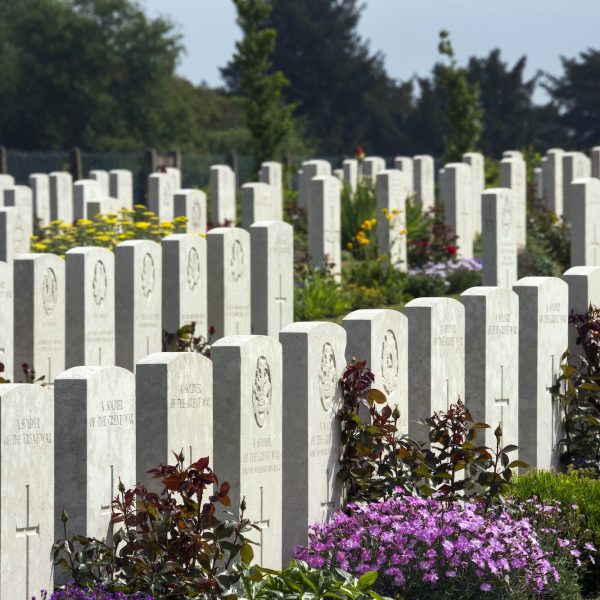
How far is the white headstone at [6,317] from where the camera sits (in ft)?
37.8

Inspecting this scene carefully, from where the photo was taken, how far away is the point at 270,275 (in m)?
13.7

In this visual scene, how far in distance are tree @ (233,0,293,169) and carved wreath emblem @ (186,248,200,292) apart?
42.7ft

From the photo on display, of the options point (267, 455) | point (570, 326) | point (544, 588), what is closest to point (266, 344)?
point (267, 455)

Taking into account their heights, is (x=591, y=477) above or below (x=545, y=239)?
below

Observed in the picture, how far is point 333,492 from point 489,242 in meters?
8.08

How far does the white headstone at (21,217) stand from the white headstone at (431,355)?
24.8 feet

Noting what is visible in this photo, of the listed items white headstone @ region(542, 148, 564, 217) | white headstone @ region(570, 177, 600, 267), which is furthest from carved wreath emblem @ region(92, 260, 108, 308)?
white headstone @ region(542, 148, 564, 217)

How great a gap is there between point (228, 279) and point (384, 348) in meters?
4.42

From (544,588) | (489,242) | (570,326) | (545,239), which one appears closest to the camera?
(544,588)

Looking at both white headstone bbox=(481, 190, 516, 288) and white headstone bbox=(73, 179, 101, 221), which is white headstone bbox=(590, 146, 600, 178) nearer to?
white headstone bbox=(73, 179, 101, 221)

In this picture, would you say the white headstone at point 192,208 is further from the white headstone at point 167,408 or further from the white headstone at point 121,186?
the white headstone at point 167,408

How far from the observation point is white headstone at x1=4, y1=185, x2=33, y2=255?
17.1 m

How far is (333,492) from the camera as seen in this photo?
28.2ft

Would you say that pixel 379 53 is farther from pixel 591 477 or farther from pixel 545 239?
pixel 591 477
